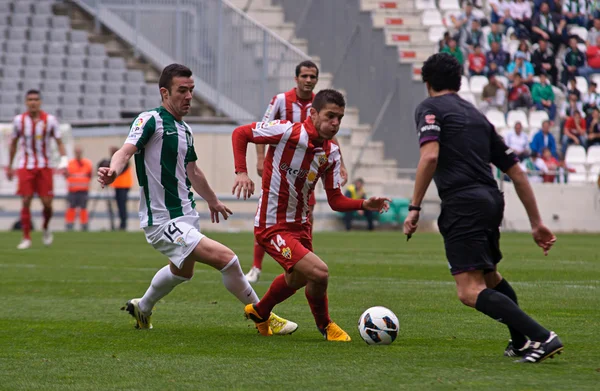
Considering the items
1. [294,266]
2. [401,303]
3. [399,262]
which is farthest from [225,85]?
[294,266]

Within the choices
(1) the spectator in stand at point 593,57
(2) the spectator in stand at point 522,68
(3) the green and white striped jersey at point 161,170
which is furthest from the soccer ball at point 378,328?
(1) the spectator in stand at point 593,57

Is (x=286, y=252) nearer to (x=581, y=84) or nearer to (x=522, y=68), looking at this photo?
(x=522, y=68)

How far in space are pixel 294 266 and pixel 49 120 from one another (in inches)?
413

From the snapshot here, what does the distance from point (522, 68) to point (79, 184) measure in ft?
38.9

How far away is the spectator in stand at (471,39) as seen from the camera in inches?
1108

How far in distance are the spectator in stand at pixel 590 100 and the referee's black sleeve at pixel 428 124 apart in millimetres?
21949

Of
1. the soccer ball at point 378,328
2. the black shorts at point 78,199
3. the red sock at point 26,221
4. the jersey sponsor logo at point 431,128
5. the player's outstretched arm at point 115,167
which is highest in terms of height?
the jersey sponsor logo at point 431,128

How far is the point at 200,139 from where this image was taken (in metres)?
26.9

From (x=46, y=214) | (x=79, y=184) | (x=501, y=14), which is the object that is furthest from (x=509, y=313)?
(x=501, y=14)

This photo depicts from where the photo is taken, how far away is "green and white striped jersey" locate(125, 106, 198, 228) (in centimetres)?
731

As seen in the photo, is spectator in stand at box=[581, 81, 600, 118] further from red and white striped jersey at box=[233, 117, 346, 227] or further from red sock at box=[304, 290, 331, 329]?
red sock at box=[304, 290, 331, 329]

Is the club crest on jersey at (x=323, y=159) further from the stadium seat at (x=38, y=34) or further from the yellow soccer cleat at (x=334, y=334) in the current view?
the stadium seat at (x=38, y=34)

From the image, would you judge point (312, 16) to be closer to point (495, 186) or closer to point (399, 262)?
point (399, 262)

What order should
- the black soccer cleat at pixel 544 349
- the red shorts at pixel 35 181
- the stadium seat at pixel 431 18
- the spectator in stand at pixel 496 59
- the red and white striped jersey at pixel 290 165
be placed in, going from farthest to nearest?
the stadium seat at pixel 431 18, the spectator in stand at pixel 496 59, the red shorts at pixel 35 181, the red and white striped jersey at pixel 290 165, the black soccer cleat at pixel 544 349
